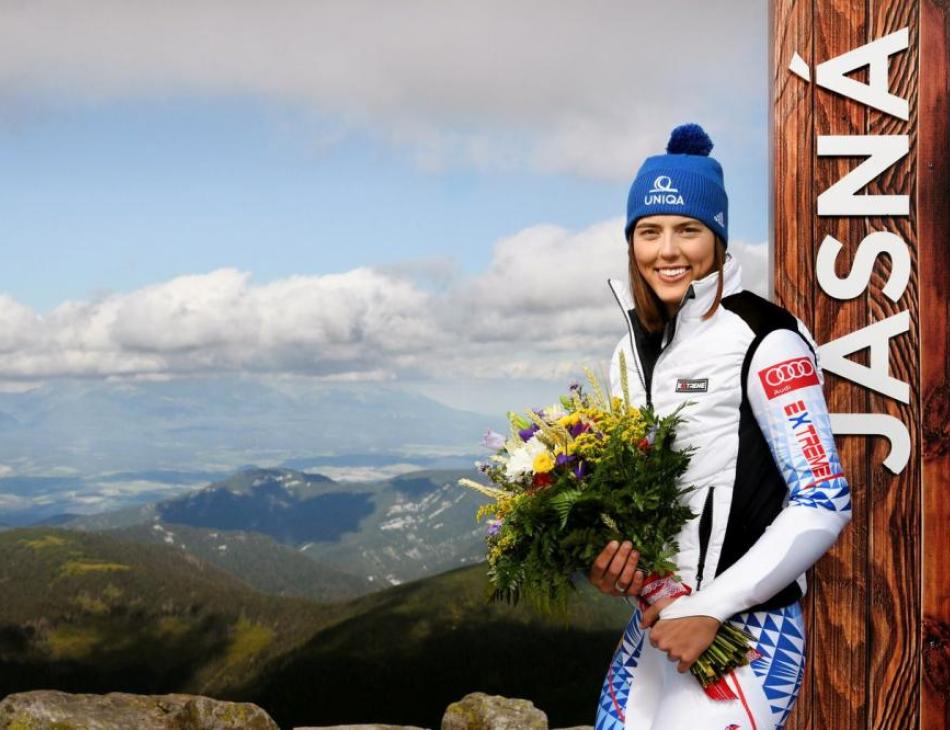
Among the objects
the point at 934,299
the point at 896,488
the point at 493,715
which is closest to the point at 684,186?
the point at 934,299

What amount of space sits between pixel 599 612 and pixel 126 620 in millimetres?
6961

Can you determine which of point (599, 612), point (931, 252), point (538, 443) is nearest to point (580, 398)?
point (538, 443)

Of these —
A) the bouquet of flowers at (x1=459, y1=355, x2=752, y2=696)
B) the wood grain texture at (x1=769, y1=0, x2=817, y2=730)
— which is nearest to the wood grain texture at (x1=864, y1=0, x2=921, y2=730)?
the wood grain texture at (x1=769, y1=0, x2=817, y2=730)

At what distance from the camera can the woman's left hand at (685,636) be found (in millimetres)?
1788

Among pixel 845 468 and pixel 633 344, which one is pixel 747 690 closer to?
pixel 633 344

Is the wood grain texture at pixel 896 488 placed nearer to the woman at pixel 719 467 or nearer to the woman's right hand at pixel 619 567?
the woman at pixel 719 467

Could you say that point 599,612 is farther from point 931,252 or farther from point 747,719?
point 747,719

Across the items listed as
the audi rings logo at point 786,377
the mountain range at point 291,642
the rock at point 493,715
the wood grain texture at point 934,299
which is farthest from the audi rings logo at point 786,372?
the mountain range at point 291,642

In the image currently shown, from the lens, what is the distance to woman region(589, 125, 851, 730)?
5.89ft

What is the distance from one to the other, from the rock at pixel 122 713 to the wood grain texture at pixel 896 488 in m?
3.61

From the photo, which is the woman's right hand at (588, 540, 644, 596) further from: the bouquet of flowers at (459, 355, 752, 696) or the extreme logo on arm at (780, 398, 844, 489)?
the extreme logo on arm at (780, 398, 844, 489)

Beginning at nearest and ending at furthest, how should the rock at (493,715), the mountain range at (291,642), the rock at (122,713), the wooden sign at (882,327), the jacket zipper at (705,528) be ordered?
the jacket zipper at (705,528), the wooden sign at (882,327), the rock at (122,713), the rock at (493,715), the mountain range at (291,642)

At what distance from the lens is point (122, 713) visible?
5.30 metres

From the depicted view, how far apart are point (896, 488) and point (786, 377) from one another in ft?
5.71
